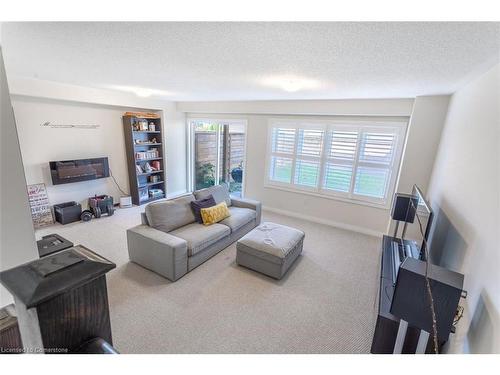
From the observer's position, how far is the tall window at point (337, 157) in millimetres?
4055

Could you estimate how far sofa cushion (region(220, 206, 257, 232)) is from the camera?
3.64 metres

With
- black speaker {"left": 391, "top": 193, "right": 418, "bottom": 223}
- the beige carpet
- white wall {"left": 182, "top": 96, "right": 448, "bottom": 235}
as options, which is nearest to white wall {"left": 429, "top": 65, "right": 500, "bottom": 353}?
black speaker {"left": 391, "top": 193, "right": 418, "bottom": 223}

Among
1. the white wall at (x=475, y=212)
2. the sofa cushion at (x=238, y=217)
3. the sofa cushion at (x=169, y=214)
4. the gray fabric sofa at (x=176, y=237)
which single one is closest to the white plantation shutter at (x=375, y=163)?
the white wall at (x=475, y=212)

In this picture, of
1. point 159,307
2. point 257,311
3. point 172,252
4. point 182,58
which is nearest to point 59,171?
point 172,252

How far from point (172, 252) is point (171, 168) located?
12.5 ft

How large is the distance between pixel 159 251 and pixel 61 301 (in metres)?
2.39

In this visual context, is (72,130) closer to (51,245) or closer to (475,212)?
(51,245)

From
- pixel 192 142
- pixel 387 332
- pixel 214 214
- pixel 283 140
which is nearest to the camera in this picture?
pixel 387 332

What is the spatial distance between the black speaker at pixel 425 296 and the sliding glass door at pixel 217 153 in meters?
4.53

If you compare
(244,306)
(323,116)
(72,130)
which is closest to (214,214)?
(244,306)

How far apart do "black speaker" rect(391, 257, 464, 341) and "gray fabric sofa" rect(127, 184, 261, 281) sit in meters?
2.18

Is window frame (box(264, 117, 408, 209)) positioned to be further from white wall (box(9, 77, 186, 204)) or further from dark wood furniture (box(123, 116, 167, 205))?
white wall (box(9, 77, 186, 204))

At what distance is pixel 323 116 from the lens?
450 centimetres
